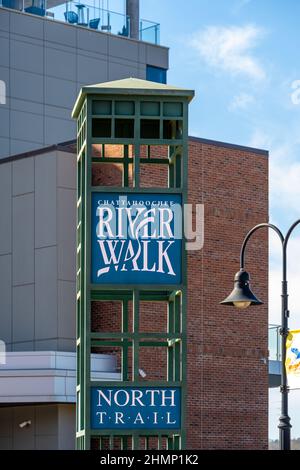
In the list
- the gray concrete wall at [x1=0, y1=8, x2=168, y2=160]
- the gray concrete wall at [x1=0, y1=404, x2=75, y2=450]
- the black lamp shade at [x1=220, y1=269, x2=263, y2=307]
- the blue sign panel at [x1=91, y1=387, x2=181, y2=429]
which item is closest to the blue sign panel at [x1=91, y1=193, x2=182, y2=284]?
the blue sign panel at [x1=91, y1=387, x2=181, y2=429]

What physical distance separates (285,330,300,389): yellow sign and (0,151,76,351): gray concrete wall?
1113 cm

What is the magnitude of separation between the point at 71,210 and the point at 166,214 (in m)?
17.1

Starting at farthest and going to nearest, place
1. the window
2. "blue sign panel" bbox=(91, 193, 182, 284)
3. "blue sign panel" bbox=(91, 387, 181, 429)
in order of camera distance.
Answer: the window, "blue sign panel" bbox=(91, 193, 182, 284), "blue sign panel" bbox=(91, 387, 181, 429)

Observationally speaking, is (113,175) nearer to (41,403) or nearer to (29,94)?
(41,403)

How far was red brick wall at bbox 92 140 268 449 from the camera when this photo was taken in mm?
38312

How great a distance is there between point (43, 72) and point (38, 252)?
24746 millimetres

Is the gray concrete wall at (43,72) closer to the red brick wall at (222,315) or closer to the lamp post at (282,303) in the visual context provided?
the red brick wall at (222,315)

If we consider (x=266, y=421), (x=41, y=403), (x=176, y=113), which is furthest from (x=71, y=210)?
(x=176, y=113)

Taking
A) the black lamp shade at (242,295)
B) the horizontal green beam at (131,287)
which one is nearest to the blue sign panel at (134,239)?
the horizontal green beam at (131,287)

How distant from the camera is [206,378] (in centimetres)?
3884

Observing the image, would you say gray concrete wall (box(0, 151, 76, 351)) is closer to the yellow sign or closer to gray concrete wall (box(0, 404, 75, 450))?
gray concrete wall (box(0, 404, 75, 450))

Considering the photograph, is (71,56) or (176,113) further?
(71,56)

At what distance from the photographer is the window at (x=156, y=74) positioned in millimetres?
66188
